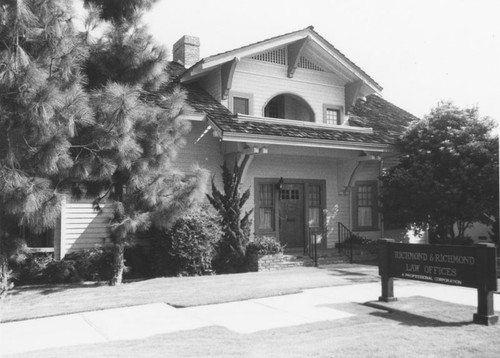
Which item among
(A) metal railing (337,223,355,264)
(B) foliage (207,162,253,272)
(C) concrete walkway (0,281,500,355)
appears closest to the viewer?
(C) concrete walkway (0,281,500,355)

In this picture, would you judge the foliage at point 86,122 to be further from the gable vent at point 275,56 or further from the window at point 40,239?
the gable vent at point 275,56

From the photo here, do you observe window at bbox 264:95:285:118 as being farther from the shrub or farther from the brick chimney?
the shrub

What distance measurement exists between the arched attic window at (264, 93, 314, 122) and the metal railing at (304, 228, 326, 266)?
160 inches

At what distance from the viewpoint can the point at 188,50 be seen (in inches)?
737

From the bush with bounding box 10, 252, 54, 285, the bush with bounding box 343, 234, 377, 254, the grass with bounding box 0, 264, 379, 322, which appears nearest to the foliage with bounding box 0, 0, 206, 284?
the bush with bounding box 10, 252, 54, 285

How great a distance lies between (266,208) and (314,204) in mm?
1968

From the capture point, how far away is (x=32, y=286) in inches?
454

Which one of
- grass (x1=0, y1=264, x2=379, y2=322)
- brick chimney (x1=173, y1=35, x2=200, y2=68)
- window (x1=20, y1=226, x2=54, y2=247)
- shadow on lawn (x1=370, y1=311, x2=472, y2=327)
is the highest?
brick chimney (x1=173, y1=35, x2=200, y2=68)

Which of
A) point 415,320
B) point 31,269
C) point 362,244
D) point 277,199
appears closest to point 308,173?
point 277,199

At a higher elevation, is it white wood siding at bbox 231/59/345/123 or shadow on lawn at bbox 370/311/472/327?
white wood siding at bbox 231/59/345/123

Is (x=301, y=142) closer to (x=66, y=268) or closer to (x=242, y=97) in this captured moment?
(x=242, y=97)

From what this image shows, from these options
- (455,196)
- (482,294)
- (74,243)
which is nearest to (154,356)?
(482,294)

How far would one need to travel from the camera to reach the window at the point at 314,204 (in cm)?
1714

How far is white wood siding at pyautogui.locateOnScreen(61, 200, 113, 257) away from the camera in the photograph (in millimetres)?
13291
